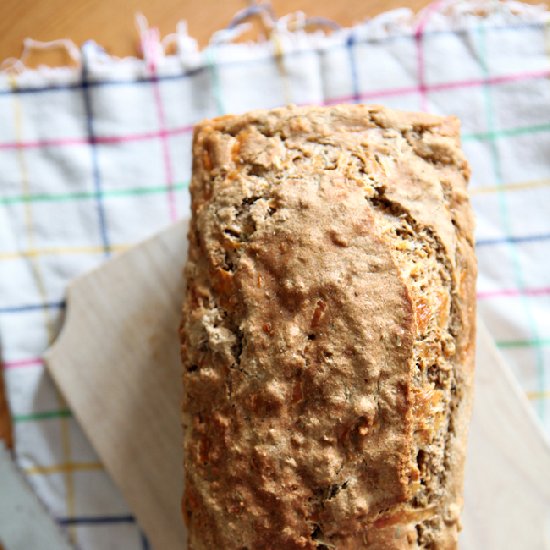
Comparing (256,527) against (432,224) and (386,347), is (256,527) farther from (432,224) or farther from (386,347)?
(432,224)

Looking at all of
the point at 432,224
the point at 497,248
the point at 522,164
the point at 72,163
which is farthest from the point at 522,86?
the point at 72,163

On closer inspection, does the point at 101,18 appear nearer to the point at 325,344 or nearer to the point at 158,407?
the point at 158,407

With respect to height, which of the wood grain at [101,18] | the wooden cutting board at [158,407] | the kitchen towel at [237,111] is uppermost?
the wood grain at [101,18]

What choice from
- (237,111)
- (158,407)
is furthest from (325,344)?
(237,111)

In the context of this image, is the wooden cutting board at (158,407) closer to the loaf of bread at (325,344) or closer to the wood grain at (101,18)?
the loaf of bread at (325,344)

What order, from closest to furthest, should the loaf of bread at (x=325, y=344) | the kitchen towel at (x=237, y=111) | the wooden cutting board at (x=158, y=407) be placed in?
the loaf of bread at (x=325, y=344), the wooden cutting board at (x=158, y=407), the kitchen towel at (x=237, y=111)

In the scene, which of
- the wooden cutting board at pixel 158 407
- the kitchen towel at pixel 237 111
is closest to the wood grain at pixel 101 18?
the kitchen towel at pixel 237 111

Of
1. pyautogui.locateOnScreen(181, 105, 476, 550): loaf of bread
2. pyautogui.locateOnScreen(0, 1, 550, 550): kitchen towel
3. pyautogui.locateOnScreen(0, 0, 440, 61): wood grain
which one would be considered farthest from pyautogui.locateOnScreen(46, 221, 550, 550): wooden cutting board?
pyautogui.locateOnScreen(0, 0, 440, 61): wood grain
